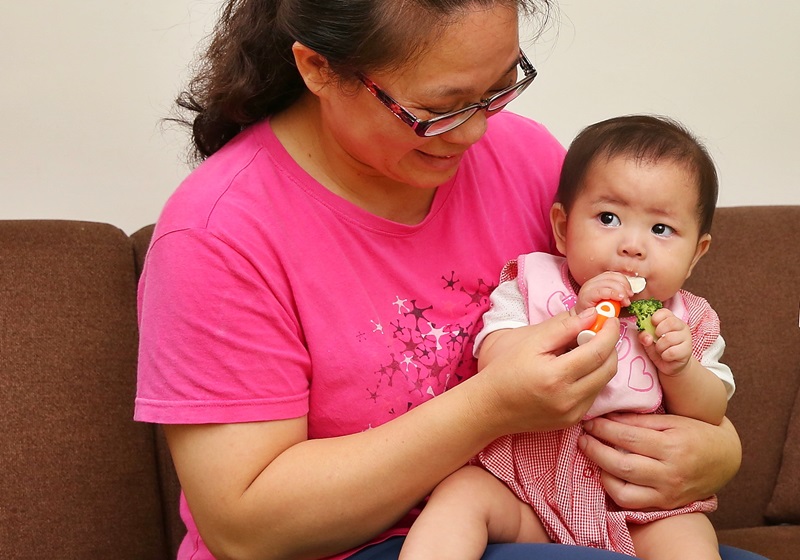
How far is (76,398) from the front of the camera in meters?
1.76

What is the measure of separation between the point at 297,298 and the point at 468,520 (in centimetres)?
41

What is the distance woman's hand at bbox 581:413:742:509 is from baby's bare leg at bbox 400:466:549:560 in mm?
146

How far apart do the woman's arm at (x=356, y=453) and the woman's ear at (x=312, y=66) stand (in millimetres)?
473

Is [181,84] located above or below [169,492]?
above

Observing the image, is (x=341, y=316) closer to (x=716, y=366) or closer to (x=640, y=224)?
Answer: (x=640, y=224)

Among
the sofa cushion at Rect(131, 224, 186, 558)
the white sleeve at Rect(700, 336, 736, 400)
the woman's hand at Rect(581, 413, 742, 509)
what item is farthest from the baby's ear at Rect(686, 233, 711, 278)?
the sofa cushion at Rect(131, 224, 186, 558)

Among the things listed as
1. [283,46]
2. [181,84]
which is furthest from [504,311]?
[181,84]

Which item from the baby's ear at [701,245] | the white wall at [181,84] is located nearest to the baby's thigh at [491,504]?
the baby's ear at [701,245]

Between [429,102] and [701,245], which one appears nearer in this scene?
[429,102]

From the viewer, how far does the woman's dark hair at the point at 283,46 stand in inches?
47.8

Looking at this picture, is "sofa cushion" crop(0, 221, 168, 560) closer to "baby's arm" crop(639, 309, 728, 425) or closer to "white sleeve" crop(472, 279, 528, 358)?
"white sleeve" crop(472, 279, 528, 358)

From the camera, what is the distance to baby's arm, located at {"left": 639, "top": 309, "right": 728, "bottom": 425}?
1.35 meters

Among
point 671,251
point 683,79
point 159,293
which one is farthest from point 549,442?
point 683,79

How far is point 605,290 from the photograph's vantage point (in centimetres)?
135
